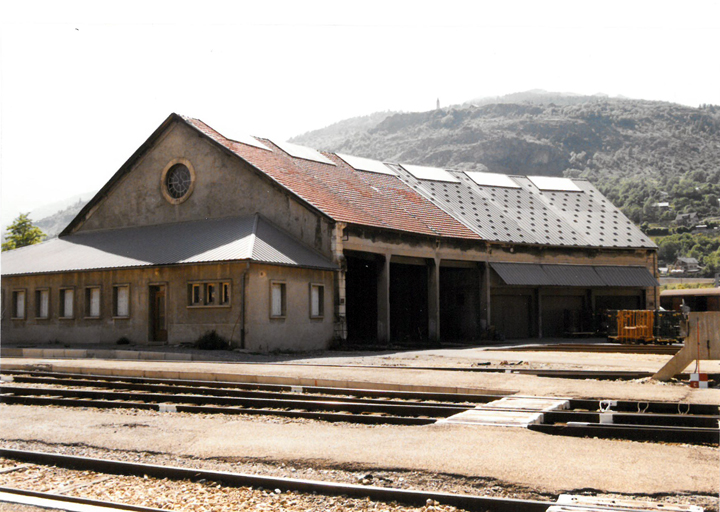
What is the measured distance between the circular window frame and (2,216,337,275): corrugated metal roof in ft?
4.17

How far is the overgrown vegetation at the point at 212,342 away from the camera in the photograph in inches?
1121

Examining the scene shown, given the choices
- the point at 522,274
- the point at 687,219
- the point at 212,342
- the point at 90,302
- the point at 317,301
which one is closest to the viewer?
the point at 212,342

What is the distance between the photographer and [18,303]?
35.8 meters

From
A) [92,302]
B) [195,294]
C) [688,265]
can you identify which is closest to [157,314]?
[195,294]

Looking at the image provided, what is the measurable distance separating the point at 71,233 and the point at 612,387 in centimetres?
3336

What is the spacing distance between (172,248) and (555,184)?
2919 cm

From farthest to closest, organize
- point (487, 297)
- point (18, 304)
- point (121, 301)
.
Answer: point (487, 297), point (18, 304), point (121, 301)

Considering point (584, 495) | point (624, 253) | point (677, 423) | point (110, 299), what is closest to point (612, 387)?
point (677, 423)

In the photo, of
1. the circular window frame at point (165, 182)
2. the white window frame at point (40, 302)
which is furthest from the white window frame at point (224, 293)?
the white window frame at point (40, 302)

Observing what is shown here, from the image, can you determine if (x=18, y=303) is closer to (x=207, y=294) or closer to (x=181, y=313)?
(x=181, y=313)

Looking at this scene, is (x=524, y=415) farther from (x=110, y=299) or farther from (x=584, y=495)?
(x=110, y=299)

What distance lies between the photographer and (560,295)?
4303cm

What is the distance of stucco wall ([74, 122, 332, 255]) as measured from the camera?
32.4m

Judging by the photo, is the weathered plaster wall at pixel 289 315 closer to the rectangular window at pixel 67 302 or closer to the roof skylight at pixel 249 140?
the roof skylight at pixel 249 140
